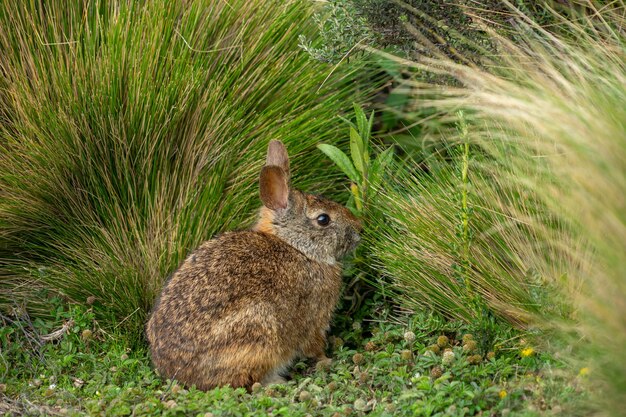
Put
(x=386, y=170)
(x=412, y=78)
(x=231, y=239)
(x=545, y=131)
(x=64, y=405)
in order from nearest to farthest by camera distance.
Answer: (x=545, y=131) → (x=64, y=405) → (x=231, y=239) → (x=386, y=170) → (x=412, y=78)

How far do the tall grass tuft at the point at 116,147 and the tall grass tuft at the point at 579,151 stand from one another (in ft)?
4.47

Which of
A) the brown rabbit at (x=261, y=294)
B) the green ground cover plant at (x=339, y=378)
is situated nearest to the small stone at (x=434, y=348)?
the green ground cover plant at (x=339, y=378)

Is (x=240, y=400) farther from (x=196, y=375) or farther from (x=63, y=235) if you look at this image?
(x=63, y=235)

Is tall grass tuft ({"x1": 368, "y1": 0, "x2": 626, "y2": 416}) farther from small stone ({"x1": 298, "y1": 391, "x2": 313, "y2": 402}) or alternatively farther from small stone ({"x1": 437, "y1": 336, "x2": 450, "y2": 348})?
small stone ({"x1": 298, "y1": 391, "x2": 313, "y2": 402})

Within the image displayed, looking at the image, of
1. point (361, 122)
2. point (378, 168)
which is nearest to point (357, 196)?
point (378, 168)

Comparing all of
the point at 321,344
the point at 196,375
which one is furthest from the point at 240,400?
the point at 321,344

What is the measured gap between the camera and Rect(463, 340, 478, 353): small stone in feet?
15.3

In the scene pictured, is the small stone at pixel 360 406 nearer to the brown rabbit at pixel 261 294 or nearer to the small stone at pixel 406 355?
the small stone at pixel 406 355

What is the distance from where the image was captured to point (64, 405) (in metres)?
4.75

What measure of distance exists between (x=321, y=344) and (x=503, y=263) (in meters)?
1.15

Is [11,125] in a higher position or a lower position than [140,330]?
higher

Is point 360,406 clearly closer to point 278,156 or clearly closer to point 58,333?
point 278,156

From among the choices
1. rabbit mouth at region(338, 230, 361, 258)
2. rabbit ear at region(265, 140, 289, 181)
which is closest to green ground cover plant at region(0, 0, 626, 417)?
rabbit mouth at region(338, 230, 361, 258)

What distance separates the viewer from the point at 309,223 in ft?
17.9
